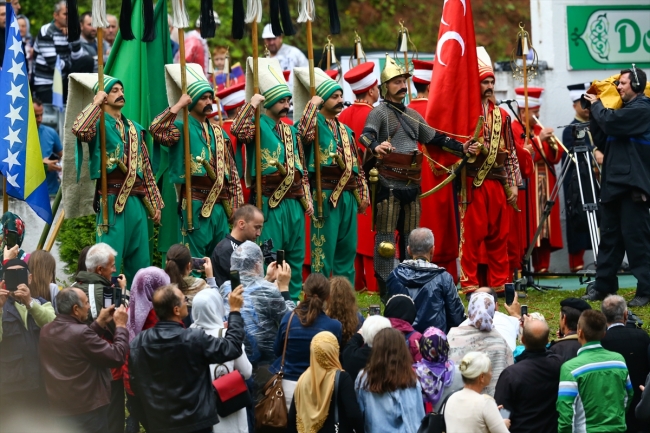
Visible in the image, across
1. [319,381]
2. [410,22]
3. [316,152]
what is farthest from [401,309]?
[410,22]

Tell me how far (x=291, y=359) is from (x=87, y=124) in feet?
11.1

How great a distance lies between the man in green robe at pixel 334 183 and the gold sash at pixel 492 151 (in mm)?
1257

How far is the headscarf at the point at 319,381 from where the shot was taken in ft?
25.1

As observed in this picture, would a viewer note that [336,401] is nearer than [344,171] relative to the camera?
Yes

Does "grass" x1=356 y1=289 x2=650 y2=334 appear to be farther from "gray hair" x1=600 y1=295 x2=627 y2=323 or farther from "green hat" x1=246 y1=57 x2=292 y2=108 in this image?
"gray hair" x1=600 y1=295 x2=627 y2=323

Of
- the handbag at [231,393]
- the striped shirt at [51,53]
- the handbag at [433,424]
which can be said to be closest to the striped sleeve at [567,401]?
the handbag at [433,424]

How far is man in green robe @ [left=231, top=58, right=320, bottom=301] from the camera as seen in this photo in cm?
1160

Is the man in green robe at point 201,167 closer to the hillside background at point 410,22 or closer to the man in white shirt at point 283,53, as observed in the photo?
the man in white shirt at point 283,53

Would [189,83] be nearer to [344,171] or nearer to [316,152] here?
[316,152]

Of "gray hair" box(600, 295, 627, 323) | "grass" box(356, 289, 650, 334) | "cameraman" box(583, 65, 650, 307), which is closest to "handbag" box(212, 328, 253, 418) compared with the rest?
"gray hair" box(600, 295, 627, 323)

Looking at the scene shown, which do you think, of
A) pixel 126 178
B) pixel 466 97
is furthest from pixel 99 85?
pixel 466 97

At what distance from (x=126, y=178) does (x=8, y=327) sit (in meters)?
3.04

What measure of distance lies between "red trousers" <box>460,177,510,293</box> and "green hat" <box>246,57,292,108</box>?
2.18 meters

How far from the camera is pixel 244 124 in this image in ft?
37.4
